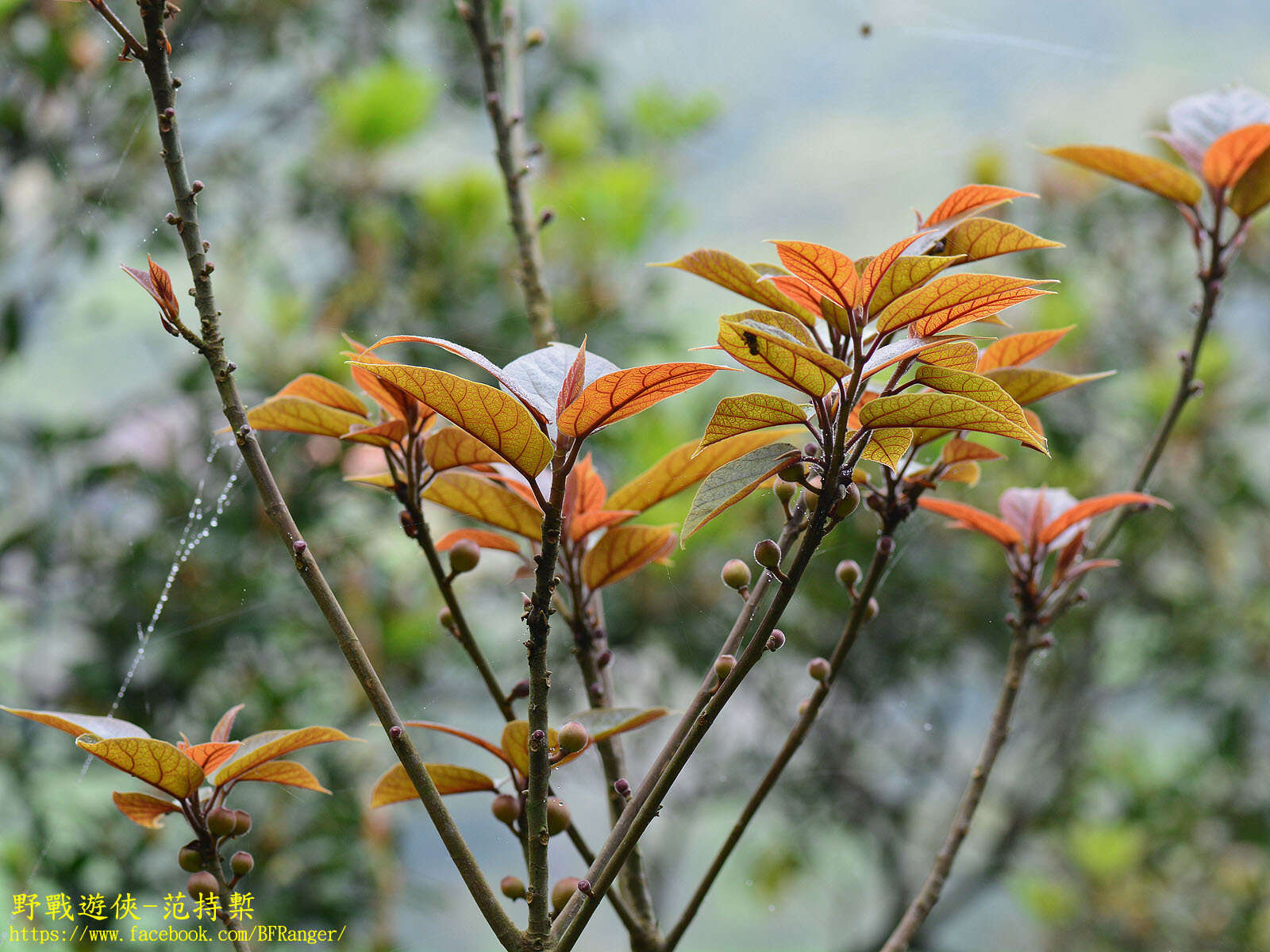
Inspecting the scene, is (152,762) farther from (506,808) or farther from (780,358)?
(780,358)

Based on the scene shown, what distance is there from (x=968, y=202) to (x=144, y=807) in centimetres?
38

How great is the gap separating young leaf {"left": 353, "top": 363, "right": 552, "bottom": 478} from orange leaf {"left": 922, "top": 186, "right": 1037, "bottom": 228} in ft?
0.59

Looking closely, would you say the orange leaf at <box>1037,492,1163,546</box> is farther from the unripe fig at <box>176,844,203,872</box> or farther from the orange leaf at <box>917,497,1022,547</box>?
the unripe fig at <box>176,844,203,872</box>

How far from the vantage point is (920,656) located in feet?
5.50

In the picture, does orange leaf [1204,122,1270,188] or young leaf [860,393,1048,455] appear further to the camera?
orange leaf [1204,122,1270,188]

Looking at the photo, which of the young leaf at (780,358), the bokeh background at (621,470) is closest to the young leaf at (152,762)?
the young leaf at (780,358)

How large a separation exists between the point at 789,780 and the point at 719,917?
24.5 inches

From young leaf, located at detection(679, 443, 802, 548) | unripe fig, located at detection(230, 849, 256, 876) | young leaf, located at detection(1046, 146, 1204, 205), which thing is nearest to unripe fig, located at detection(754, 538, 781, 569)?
young leaf, located at detection(679, 443, 802, 548)

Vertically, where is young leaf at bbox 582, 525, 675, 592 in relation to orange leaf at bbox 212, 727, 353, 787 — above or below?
above

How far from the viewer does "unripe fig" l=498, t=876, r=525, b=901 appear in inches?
15.1

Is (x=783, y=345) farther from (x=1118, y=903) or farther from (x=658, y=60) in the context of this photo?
(x=1118, y=903)

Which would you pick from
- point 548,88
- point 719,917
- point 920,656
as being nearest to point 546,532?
point 920,656

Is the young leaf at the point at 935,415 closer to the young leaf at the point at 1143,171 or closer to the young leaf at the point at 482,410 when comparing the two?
the young leaf at the point at 482,410

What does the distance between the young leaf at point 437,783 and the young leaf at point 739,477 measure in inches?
6.0
